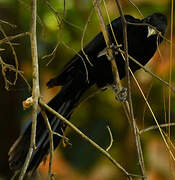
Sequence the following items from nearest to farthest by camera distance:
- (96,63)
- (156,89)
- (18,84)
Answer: (96,63), (156,89), (18,84)

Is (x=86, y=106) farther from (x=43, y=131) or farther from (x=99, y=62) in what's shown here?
(x=43, y=131)

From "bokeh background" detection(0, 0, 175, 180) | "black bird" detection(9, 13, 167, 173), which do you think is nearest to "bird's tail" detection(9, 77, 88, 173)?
"black bird" detection(9, 13, 167, 173)

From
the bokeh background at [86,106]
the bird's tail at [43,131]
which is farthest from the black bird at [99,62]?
the bokeh background at [86,106]

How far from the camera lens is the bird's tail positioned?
5.77 feet

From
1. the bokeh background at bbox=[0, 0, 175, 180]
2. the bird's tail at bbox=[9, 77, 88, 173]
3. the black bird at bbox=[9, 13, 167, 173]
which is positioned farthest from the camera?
the bokeh background at bbox=[0, 0, 175, 180]

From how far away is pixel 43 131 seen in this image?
1926 millimetres

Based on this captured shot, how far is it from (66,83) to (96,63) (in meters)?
0.19

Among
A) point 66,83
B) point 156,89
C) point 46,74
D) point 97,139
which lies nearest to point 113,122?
point 97,139

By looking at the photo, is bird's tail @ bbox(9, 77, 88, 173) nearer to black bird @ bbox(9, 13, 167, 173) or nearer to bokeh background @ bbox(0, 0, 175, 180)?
black bird @ bbox(9, 13, 167, 173)

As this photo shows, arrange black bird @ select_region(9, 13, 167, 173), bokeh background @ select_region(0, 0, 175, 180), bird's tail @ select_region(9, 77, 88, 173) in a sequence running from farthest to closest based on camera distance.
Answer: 1. bokeh background @ select_region(0, 0, 175, 180)
2. black bird @ select_region(9, 13, 167, 173)
3. bird's tail @ select_region(9, 77, 88, 173)

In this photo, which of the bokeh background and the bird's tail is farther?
the bokeh background

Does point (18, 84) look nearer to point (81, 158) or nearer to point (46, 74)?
point (46, 74)

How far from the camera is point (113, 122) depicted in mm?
3070

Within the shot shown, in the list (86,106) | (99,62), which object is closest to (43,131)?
(99,62)
